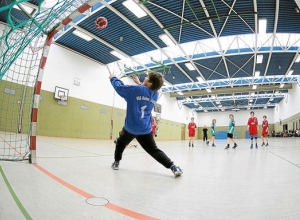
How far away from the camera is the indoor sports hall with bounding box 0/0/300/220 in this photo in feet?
5.32

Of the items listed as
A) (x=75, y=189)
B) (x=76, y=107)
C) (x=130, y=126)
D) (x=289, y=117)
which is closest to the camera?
(x=75, y=189)

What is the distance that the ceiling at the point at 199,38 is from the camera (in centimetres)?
1014

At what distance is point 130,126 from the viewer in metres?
2.90

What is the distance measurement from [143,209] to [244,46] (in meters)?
16.3

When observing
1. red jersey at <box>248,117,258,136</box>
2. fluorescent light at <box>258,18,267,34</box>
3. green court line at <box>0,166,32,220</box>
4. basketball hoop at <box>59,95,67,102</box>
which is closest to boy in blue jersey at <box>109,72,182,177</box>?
green court line at <box>0,166,32,220</box>

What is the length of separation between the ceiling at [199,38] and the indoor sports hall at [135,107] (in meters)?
0.09

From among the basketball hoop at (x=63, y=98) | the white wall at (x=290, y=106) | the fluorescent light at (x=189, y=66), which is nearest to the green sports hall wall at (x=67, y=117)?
the basketball hoop at (x=63, y=98)

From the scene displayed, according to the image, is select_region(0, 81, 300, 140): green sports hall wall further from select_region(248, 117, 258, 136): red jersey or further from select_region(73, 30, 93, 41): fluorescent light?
select_region(248, 117, 258, 136): red jersey

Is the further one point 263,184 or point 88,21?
point 88,21

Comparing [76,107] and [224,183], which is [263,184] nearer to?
[224,183]

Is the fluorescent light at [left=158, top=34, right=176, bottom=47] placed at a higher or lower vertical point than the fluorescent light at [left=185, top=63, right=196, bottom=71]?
higher

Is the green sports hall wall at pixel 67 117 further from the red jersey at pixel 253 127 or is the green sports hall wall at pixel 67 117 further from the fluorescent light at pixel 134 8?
the red jersey at pixel 253 127

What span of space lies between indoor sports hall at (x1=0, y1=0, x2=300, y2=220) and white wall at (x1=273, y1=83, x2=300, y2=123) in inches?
14.9

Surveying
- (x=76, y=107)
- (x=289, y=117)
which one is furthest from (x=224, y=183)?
(x=289, y=117)
